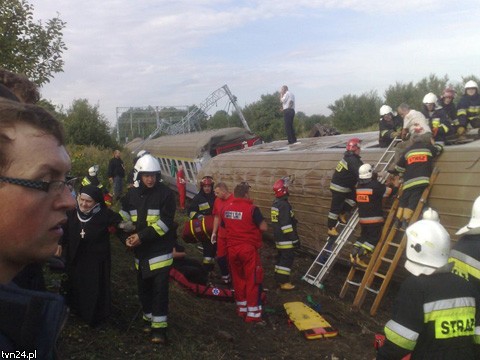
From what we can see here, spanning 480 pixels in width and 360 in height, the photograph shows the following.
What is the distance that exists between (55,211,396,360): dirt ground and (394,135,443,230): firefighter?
5.26 feet

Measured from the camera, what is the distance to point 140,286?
5.92m

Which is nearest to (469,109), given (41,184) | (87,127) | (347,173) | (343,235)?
(347,173)

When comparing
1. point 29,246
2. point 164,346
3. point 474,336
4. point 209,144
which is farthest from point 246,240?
point 209,144

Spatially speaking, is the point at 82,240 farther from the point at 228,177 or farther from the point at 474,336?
the point at 228,177

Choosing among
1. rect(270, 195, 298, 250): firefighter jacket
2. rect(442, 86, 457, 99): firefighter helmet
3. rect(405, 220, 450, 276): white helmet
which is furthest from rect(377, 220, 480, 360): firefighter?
rect(442, 86, 457, 99): firefighter helmet

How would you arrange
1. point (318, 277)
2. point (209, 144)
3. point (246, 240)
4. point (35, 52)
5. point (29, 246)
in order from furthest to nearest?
point (209, 144)
point (318, 277)
point (35, 52)
point (246, 240)
point (29, 246)

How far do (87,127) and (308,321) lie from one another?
20462 mm

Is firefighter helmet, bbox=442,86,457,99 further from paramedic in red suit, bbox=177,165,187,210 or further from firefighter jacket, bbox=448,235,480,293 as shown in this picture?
paramedic in red suit, bbox=177,165,187,210

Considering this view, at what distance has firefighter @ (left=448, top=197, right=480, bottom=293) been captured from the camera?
349cm

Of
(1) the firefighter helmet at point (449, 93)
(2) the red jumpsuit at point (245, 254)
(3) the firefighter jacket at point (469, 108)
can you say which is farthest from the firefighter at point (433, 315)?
(1) the firefighter helmet at point (449, 93)

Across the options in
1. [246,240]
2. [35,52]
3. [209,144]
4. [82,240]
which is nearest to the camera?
[82,240]

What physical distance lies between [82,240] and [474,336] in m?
4.09

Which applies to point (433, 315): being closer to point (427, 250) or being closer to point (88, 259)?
point (427, 250)

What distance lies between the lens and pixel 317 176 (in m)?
9.13
